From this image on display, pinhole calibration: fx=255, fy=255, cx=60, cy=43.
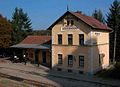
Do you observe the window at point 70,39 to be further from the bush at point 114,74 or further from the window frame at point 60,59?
the bush at point 114,74

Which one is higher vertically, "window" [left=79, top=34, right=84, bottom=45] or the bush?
"window" [left=79, top=34, right=84, bottom=45]

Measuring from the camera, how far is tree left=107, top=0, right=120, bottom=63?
1989 inches

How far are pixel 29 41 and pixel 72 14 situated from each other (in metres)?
16.3

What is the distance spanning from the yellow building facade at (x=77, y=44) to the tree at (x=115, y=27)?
1053 cm

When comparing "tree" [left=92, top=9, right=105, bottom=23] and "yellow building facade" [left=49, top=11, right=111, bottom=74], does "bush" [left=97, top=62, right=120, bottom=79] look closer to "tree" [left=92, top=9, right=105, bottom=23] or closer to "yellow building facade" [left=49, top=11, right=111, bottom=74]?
"yellow building facade" [left=49, top=11, right=111, bottom=74]

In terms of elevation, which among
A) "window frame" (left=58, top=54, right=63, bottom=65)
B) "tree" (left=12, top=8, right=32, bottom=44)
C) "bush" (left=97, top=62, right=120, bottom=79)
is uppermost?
"tree" (left=12, top=8, right=32, bottom=44)

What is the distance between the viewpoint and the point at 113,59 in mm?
50000

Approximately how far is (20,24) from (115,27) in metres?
26.2

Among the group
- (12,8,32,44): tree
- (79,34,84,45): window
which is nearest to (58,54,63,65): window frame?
(79,34,84,45): window

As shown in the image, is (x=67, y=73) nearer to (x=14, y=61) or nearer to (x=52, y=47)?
(x=52, y=47)

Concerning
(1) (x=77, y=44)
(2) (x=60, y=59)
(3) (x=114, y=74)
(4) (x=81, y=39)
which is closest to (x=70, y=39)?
(1) (x=77, y=44)

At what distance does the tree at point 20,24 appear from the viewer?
62.6m

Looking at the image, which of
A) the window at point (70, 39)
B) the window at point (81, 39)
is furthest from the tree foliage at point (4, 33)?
the window at point (81, 39)

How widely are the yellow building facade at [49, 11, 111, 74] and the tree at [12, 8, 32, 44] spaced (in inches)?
915
